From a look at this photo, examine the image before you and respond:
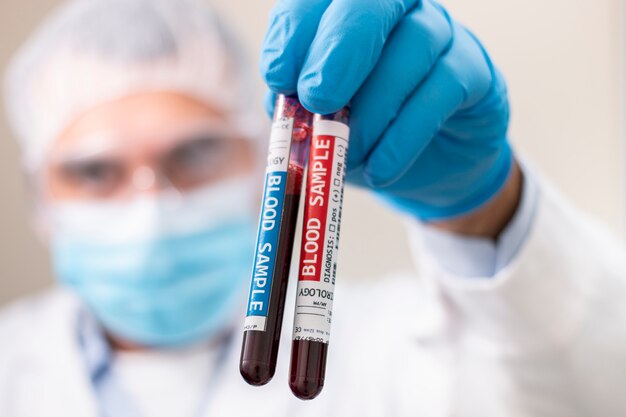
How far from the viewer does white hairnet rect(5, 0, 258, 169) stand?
4.16 ft

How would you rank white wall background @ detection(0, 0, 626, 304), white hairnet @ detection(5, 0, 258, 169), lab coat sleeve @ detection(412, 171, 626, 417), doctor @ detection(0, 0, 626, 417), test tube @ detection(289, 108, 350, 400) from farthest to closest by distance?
1. white wall background @ detection(0, 0, 626, 304)
2. white hairnet @ detection(5, 0, 258, 169)
3. lab coat sleeve @ detection(412, 171, 626, 417)
4. doctor @ detection(0, 0, 626, 417)
5. test tube @ detection(289, 108, 350, 400)

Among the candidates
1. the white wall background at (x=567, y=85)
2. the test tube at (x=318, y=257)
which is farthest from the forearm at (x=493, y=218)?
the white wall background at (x=567, y=85)

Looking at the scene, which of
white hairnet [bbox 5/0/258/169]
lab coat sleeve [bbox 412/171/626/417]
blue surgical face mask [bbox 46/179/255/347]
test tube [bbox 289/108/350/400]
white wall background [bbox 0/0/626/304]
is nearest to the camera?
test tube [bbox 289/108/350/400]

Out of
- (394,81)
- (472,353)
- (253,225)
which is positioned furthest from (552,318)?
(253,225)

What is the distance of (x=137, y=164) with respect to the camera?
1216mm

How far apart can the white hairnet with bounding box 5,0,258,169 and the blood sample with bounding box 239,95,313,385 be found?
2.47 feet

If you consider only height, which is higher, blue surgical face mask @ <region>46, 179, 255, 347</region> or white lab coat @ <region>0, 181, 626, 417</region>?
blue surgical face mask @ <region>46, 179, 255, 347</region>

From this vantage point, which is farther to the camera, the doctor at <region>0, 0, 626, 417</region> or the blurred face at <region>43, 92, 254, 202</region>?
the blurred face at <region>43, 92, 254, 202</region>

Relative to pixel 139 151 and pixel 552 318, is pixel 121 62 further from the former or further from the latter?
pixel 552 318

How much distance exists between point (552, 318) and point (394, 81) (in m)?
0.47

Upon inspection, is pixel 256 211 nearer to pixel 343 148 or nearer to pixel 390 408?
pixel 390 408

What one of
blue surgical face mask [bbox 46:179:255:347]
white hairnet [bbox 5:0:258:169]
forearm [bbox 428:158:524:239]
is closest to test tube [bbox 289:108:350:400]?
forearm [bbox 428:158:524:239]

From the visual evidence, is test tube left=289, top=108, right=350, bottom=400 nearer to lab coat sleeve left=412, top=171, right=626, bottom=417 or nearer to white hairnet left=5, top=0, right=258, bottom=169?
lab coat sleeve left=412, top=171, right=626, bottom=417

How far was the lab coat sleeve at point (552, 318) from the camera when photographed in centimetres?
89
